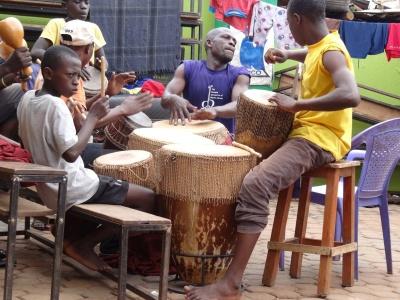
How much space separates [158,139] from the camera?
4.79 meters

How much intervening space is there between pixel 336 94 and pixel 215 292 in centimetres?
127

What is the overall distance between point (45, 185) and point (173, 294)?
0.97m

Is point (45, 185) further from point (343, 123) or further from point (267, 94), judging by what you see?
point (343, 123)

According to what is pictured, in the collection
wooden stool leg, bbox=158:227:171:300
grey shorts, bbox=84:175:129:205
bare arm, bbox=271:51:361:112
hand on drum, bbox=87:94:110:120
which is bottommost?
wooden stool leg, bbox=158:227:171:300

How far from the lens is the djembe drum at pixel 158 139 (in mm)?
4723

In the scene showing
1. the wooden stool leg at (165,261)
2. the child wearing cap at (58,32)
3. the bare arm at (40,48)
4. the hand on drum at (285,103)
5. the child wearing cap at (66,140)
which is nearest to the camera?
the wooden stool leg at (165,261)

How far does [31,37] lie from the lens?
8.23 m

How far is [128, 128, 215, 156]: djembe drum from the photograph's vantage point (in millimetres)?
4723

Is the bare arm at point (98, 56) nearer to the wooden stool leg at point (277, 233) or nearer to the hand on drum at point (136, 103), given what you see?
the hand on drum at point (136, 103)

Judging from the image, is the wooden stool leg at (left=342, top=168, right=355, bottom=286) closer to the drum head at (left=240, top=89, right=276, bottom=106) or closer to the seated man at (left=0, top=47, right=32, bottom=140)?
the drum head at (left=240, top=89, right=276, bottom=106)

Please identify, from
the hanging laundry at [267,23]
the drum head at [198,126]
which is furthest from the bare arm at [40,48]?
the hanging laundry at [267,23]

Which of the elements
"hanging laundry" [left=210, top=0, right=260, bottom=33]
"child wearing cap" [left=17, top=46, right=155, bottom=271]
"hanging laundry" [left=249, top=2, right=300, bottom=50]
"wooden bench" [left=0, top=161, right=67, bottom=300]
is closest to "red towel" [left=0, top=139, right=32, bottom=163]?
"child wearing cap" [left=17, top=46, right=155, bottom=271]

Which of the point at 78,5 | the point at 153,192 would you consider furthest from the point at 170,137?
the point at 78,5

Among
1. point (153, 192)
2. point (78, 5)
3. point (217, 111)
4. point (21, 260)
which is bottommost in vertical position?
point (21, 260)
